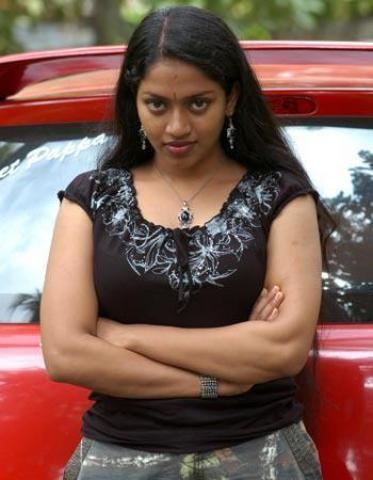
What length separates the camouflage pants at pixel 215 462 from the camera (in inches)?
Result: 110

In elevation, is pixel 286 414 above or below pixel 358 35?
above

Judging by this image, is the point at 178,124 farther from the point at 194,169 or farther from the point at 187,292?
the point at 187,292

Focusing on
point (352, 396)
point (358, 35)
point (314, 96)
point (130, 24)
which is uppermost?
point (314, 96)

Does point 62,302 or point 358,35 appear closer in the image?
point 62,302

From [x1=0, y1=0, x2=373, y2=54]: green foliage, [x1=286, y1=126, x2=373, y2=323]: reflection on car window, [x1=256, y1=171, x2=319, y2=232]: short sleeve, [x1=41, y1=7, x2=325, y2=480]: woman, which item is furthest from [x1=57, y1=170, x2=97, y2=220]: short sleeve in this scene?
[x1=0, y1=0, x2=373, y2=54]: green foliage

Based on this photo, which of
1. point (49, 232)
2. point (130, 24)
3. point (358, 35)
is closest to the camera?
point (49, 232)

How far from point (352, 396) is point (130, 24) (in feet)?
33.2

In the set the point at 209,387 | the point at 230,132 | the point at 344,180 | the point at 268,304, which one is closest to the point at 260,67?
the point at 344,180

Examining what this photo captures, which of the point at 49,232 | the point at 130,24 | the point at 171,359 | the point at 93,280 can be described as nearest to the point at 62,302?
the point at 93,280

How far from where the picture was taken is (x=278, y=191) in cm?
297

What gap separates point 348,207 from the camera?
135 inches

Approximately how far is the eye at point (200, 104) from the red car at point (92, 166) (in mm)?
421

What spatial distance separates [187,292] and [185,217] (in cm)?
21

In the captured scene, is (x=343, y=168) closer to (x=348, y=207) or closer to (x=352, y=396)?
(x=348, y=207)
